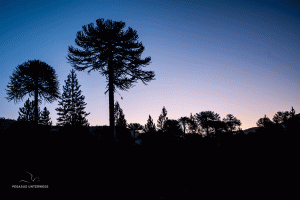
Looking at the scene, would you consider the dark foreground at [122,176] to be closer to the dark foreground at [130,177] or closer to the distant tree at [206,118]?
the dark foreground at [130,177]

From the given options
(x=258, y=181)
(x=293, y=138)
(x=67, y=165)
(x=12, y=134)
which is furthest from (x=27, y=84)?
(x=293, y=138)

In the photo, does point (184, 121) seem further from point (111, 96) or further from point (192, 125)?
point (111, 96)

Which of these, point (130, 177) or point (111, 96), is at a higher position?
point (111, 96)

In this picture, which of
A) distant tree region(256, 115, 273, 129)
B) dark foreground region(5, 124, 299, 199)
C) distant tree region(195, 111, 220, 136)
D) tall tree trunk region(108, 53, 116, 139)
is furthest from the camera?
distant tree region(195, 111, 220, 136)

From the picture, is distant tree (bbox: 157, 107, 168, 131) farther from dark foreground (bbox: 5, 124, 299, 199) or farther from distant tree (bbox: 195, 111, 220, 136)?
dark foreground (bbox: 5, 124, 299, 199)

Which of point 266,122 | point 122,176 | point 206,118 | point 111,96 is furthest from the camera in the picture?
point 206,118

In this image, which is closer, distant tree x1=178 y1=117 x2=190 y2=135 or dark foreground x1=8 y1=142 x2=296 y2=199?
dark foreground x1=8 y1=142 x2=296 y2=199

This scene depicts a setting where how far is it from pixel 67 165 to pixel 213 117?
47.1m

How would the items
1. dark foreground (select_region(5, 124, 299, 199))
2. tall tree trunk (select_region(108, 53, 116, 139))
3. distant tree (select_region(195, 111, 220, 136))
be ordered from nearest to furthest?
1. dark foreground (select_region(5, 124, 299, 199))
2. tall tree trunk (select_region(108, 53, 116, 139))
3. distant tree (select_region(195, 111, 220, 136))

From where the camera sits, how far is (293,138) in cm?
787

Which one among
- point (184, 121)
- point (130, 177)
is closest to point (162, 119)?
point (184, 121)

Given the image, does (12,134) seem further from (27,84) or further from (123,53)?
(27,84)

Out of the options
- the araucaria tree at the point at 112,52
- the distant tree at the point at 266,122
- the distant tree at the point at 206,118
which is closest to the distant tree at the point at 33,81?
the araucaria tree at the point at 112,52

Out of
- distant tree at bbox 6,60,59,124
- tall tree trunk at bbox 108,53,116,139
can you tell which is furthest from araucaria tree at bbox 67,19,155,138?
distant tree at bbox 6,60,59,124
